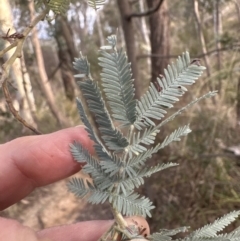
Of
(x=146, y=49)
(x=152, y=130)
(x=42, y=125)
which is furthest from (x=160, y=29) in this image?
(x=152, y=130)


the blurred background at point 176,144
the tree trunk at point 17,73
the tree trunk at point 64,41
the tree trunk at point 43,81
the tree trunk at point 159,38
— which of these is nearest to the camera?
the tree trunk at point 17,73

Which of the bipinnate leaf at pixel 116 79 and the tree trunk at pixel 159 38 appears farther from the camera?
the tree trunk at pixel 159 38

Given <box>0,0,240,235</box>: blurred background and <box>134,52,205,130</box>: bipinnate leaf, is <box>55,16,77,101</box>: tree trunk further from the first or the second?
<box>134,52,205,130</box>: bipinnate leaf

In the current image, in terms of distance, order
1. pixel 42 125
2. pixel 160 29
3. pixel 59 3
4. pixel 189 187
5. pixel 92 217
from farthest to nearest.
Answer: pixel 42 125 < pixel 92 217 < pixel 160 29 < pixel 189 187 < pixel 59 3

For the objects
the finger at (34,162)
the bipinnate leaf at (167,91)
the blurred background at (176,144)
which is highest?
the bipinnate leaf at (167,91)

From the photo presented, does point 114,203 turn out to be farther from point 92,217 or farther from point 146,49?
point 146,49

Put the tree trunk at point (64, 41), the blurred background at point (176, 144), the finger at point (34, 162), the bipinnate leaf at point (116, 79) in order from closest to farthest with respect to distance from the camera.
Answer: the bipinnate leaf at point (116, 79) → the finger at point (34, 162) → the blurred background at point (176, 144) → the tree trunk at point (64, 41)

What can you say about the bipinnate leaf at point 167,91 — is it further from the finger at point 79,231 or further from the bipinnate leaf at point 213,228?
the finger at point 79,231

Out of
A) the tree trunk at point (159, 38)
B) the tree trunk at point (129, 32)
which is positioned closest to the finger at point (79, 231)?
the tree trunk at point (129, 32)

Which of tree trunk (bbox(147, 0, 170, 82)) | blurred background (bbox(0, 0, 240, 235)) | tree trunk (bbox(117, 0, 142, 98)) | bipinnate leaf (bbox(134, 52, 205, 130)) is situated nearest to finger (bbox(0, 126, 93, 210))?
bipinnate leaf (bbox(134, 52, 205, 130))
